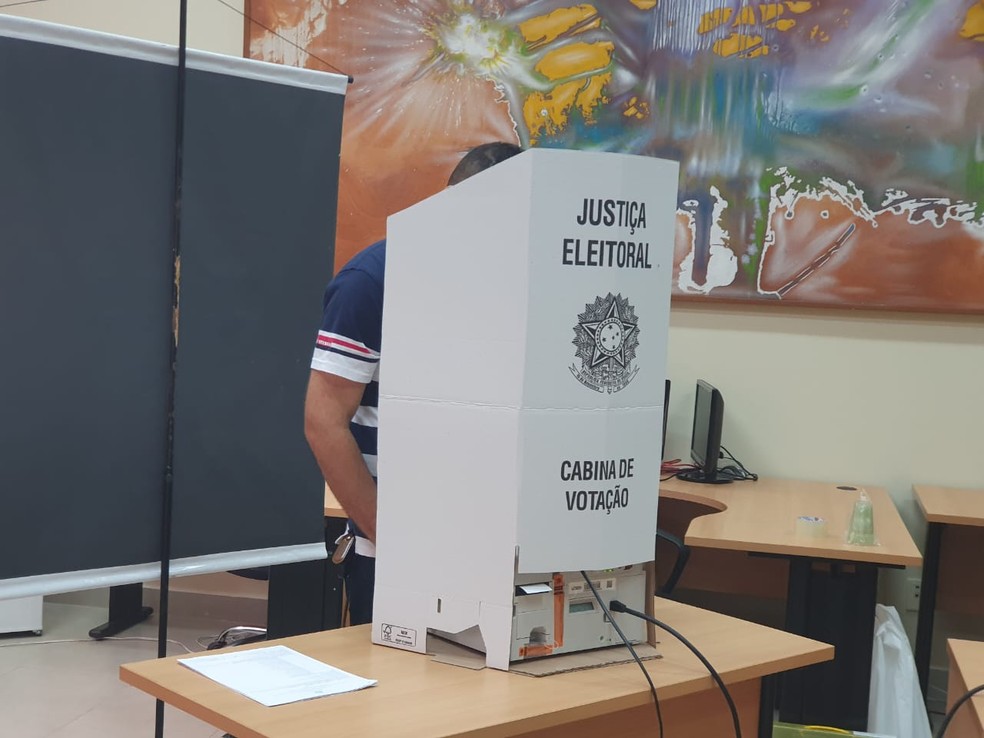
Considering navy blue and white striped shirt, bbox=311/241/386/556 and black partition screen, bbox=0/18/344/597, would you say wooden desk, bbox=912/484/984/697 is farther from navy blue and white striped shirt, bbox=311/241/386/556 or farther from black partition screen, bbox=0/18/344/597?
black partition screen, bbox=0/18/344/597

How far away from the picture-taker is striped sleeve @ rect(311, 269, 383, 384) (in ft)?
6.07

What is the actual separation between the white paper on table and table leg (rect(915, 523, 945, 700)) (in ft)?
8.53

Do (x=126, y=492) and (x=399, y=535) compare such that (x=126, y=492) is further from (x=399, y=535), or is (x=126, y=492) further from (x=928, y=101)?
(x=928, y=101)

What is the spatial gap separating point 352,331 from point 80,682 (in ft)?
7.73

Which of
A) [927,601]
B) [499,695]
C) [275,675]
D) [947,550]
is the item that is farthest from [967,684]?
[947,550]

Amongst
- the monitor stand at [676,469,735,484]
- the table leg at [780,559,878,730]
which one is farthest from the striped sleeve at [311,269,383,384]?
the monitor stand at [676,469,735,484]

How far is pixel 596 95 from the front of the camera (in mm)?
4074

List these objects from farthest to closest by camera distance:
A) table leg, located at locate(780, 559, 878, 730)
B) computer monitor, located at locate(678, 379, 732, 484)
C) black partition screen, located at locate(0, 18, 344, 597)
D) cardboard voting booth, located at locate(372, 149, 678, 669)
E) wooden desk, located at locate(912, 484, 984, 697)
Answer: computer monitor, located at locate(678, 379, 732, 484) < wooden desk, located at locate(912, 484, 984, 697) < table leg, located at locate(780, 559, 878, 730) < black partition screen, located at locate(0, 18, 344, 597) < cardboard voting booth, located at locate(372, 149, 678, 669)

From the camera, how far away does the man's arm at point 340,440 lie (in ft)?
6.10

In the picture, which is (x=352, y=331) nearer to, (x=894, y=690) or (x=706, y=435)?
(x=894, y=690)

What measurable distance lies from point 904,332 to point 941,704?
1285 millimetres

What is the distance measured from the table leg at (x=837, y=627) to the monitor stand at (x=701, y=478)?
2.56 feet

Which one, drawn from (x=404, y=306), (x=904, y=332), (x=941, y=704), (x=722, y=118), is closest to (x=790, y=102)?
(x=722, y=118)

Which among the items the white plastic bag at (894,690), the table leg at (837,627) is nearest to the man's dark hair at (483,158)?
the table leg at (837,627)
